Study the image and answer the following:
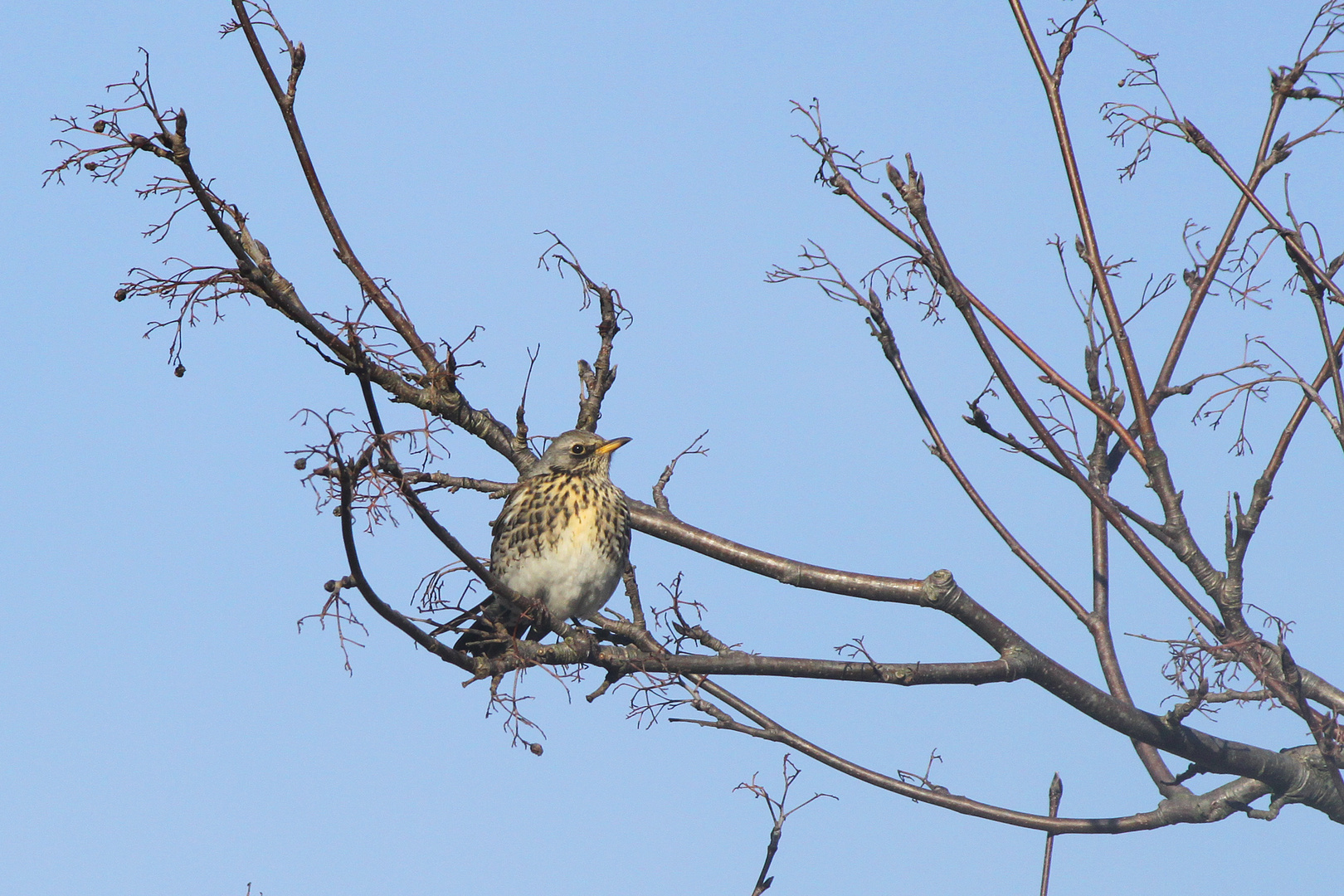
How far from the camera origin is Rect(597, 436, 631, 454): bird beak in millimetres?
7633

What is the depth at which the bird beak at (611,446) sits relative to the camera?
25.0 ft

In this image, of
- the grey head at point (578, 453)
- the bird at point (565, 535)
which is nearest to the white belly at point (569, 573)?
the bird at point (565, 535)

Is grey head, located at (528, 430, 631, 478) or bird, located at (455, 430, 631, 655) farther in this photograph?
grey head, located at (528, 430, 631, 478)

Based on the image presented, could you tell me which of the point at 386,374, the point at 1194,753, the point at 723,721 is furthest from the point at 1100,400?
the point at 386,374

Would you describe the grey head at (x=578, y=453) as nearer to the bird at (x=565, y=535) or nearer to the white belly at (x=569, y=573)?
the bird at (x=565, y=535)

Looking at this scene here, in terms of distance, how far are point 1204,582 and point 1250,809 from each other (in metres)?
1.33

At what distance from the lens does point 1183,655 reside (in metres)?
5.11

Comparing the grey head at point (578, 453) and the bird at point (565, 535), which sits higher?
the grey head at point (578, 453)

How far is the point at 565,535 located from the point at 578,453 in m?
0.65

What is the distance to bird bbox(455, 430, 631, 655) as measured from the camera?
23.3 ft

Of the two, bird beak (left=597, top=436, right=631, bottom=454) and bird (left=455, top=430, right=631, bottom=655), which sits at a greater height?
bird beak (left=597, top=436, right=631, bottom=454)

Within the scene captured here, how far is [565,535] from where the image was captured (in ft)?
23.5

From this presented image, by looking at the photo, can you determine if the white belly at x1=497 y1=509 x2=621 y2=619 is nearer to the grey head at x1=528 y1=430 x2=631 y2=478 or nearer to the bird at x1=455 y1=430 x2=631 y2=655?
the bird at x1=455 y1=430 x2=631 y2=655

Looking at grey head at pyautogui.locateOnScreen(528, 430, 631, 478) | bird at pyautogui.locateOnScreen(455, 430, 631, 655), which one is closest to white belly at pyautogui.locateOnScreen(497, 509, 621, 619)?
bird at pyautogui.locateOnScreen(455, 430, 631, 655)
